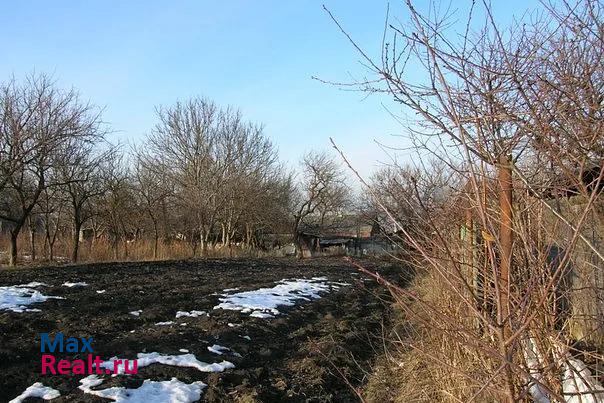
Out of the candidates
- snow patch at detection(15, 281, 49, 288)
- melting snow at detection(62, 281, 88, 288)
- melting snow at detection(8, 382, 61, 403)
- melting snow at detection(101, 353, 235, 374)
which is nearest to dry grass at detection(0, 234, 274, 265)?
melting snow at detection(62, 281, 88, 288)

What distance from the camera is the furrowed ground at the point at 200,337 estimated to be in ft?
15.0

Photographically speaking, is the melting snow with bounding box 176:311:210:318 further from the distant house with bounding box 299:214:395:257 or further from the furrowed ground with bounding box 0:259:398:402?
the distant house with bounding box 299:214:395:257

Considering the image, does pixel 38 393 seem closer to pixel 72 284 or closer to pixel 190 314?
pixel 190 314

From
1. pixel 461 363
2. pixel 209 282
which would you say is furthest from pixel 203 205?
pixel 461 363

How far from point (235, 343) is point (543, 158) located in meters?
4.71

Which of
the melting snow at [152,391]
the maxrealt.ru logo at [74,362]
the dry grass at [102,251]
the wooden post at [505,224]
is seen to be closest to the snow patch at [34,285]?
the maxrealt.ru logo at [74,362]

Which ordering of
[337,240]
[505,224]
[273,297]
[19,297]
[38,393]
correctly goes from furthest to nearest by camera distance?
[337,240], [273,297], [19,297], [38,393], [505,224]

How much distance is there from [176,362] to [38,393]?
51.5 inches

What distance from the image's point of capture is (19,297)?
24.9 feet

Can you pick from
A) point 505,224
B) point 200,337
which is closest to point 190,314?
point 200,337

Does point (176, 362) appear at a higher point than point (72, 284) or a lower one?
lower

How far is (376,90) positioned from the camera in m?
2.53

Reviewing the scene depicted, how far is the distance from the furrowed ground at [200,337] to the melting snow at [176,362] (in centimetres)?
10

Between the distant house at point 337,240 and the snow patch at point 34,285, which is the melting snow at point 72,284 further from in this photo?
the distant house at point 337,240
